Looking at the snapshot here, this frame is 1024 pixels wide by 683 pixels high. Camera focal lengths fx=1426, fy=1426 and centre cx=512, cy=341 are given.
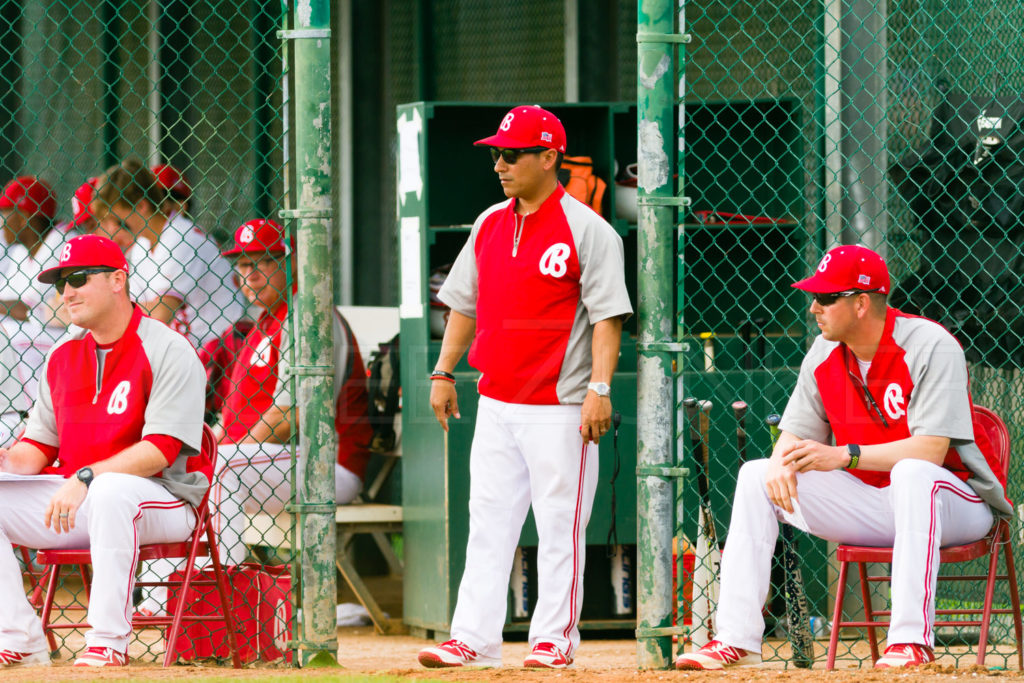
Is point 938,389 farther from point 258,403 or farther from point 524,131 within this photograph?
point 258,403

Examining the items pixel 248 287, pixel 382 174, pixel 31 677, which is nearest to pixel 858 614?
pixel 248 287

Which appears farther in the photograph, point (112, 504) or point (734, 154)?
point (734, 154)

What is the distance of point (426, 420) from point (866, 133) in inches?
92.3

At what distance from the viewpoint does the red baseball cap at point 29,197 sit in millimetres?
6492

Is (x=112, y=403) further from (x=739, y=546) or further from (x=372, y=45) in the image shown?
(x=372, y=45)

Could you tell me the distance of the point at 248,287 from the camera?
249 inches

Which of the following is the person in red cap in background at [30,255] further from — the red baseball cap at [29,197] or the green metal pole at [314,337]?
the green metal pole at [314,337]

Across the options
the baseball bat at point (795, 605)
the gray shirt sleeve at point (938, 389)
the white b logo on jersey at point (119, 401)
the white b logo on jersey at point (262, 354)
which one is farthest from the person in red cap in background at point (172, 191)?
the gray shirt sleeve at point (938, 389)

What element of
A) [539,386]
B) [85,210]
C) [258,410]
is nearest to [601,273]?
[539,386]

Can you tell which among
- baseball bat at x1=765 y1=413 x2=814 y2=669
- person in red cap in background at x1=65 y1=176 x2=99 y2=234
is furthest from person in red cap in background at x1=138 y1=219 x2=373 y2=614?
baseball bat at x1=765 y1=413 x2=814 y2=669

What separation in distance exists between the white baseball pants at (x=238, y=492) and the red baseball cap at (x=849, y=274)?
2.31 metres

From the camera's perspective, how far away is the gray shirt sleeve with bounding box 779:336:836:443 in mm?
4902

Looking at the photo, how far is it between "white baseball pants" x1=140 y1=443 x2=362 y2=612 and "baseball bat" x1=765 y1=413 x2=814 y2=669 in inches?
73.1

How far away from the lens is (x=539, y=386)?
4.67m
